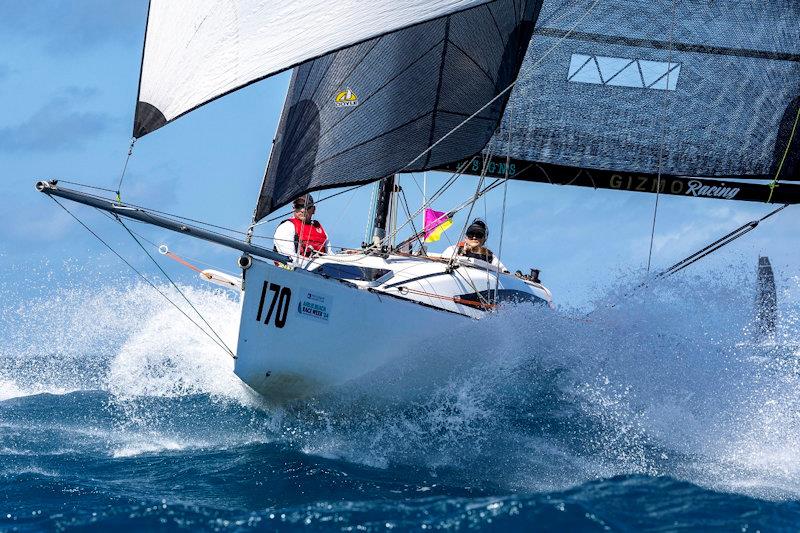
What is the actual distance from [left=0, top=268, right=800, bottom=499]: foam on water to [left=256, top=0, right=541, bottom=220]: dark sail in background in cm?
183

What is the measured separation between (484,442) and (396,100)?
134 inches

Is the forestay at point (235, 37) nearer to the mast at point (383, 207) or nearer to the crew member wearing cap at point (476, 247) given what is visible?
the crew member wearing cap at point (476, 247)

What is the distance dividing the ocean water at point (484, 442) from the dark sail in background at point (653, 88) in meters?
2.33

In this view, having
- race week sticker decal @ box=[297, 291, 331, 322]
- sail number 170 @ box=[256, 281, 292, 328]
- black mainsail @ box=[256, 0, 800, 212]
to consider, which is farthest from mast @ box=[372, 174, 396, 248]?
sail number 170 @ box=[256, 281, 292, 328]

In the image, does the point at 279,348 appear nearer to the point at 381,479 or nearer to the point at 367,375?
the point at 367,375

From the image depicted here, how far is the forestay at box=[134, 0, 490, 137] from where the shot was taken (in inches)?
261

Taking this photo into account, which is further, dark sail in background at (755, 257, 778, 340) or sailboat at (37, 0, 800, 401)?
dark sail in background at (755, 257, 778, 340)

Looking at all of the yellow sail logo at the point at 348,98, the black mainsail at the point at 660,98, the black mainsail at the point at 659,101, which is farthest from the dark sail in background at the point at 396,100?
the black mainsail at the point at 660,98

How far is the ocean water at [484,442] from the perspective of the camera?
17.7 feet

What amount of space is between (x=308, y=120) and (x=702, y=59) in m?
5.52

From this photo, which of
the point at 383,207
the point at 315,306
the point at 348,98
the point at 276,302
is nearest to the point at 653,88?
the point at 383,207

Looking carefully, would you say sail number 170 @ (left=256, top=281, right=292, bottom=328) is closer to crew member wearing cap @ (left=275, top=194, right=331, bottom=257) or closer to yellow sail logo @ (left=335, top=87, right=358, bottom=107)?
crew member wearing cap @ (left=275, top=194, right=331, bottom=257)

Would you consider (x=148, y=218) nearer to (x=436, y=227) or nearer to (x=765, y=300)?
(x=436, y=227)

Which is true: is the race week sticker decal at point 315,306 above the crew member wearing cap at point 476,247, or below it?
below
